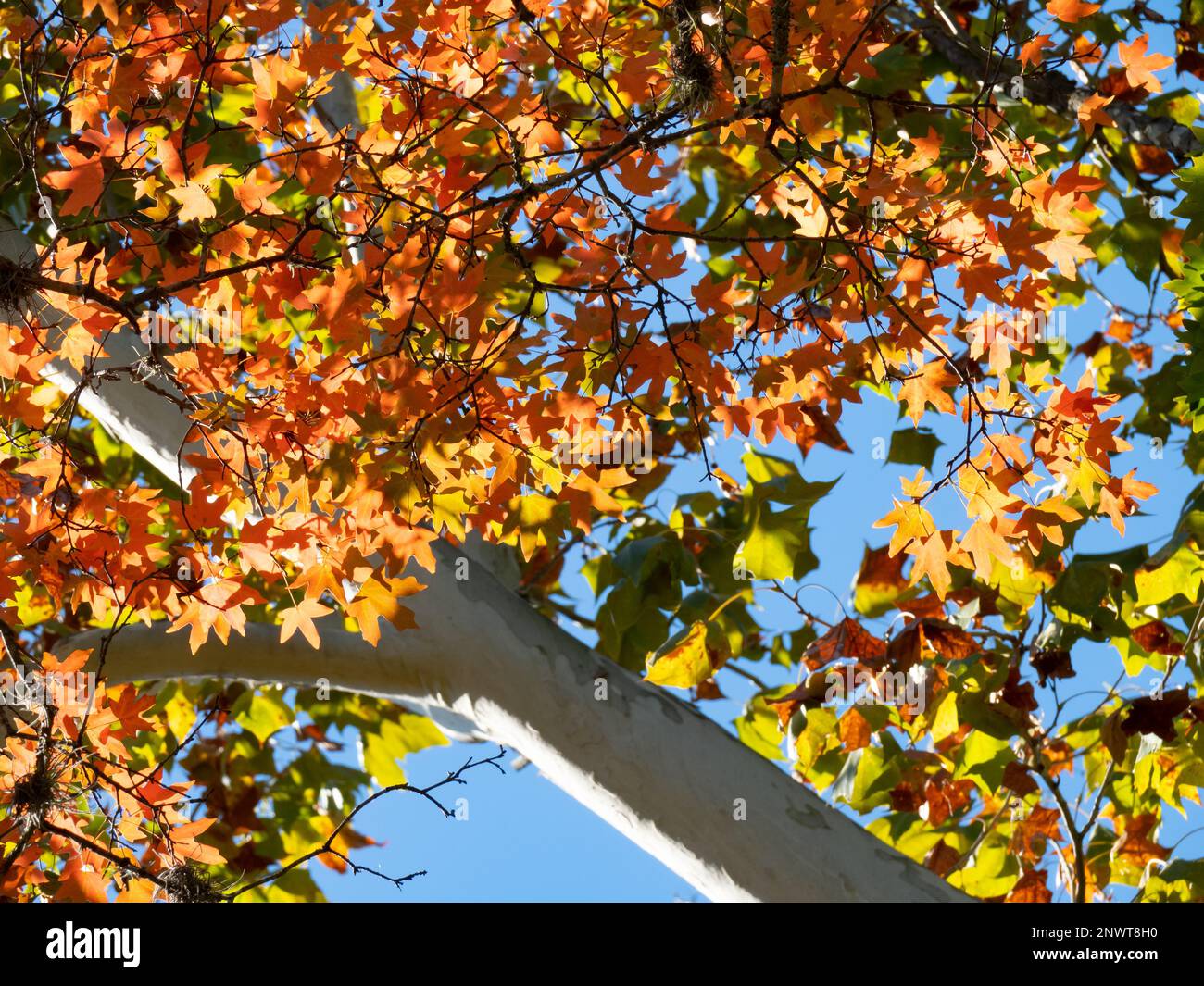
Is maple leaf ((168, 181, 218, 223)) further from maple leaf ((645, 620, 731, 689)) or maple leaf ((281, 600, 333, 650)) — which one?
maple leaf ((645, 620, 731, 689))

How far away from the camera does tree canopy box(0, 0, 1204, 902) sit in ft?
6.81

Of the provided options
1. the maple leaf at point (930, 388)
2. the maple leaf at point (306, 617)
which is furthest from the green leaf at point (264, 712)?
the maple leaf at point (930, 388)

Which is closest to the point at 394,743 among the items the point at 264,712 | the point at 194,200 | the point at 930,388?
the point at 264,712

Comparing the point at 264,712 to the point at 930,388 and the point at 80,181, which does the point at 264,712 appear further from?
the point at 930,388

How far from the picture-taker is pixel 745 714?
355 centimetres

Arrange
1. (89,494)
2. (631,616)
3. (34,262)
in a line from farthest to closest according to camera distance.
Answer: (631,616) → (89,494) → (34,262)

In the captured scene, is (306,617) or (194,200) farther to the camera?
(306,617)

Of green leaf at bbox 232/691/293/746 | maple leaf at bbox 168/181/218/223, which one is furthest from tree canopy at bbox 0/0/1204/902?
green leaf at bbox 232/691/293/746

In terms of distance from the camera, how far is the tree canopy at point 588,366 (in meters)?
2.08

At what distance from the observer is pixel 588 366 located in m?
2.38
